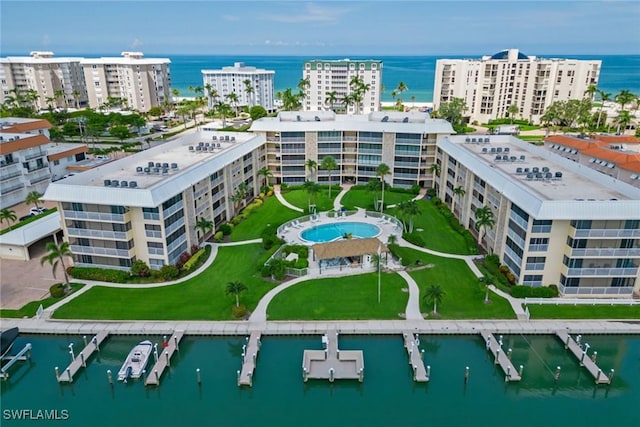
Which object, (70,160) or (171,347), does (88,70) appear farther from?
(171,347)

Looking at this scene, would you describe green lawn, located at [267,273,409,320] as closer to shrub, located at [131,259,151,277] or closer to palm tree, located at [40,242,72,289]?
shrub, located at [131,259,151,277]

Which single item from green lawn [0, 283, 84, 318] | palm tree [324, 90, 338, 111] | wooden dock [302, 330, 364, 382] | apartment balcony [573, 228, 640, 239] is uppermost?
palm tree [324, 90, 338, 111]

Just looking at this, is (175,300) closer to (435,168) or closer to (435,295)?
(435,295)

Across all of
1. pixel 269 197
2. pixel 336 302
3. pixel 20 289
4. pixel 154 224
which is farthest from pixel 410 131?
pixel 20 289

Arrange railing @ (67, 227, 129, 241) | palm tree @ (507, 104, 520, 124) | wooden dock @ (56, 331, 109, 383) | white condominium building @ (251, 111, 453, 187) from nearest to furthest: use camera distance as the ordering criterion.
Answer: wooden dock @ (56, 331, 109, 383) < railing @ (67, 227, 129, 241) < white condominium building @ (251, 111, 453, 187) < palm tree @ (507, 104, 520, 124)

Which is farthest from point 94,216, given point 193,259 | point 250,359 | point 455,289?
point 455,289

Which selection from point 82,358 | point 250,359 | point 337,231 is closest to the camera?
point 250,359

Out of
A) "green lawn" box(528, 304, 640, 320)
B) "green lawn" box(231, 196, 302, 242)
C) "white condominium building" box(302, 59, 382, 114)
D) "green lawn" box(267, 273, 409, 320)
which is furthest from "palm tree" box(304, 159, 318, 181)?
"white condominium building" box(302, 59, 382, 114)

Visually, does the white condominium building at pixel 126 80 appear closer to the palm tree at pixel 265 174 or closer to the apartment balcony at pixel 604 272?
the palm tree at pixel 265 174

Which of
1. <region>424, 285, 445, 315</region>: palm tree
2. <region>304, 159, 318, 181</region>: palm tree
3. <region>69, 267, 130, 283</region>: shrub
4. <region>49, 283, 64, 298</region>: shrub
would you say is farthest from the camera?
<region>304, 159, 318, 181</region>: palm tree
